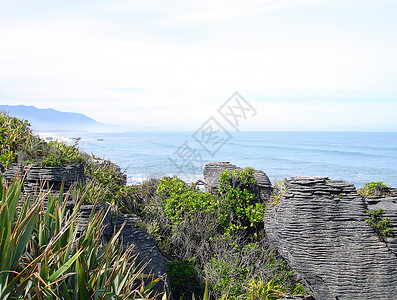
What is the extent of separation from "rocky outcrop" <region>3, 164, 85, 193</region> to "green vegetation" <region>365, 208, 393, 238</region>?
5.87 metres

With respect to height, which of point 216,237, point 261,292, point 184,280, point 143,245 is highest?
point 143,245

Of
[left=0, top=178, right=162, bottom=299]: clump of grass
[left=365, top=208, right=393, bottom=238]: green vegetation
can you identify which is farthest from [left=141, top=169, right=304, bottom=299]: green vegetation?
[left=0, top=178, right=162, bottom=299]: clump of grass

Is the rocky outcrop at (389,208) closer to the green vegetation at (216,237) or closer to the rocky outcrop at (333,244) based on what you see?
the rocky outcrop at (333,244)

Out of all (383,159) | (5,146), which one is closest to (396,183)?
(383,159)

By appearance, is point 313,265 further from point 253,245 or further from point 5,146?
point 5,146

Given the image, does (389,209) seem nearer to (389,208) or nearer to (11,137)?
(389,208)

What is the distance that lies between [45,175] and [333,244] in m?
5.64

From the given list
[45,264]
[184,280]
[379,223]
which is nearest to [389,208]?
[379,223]

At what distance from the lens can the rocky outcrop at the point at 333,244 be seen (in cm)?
611

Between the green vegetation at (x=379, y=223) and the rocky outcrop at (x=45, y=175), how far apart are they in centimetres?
587

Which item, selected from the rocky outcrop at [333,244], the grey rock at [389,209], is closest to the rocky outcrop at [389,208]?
the grey rock at [389,209]

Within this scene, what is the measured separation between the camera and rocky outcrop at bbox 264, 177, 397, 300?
20.1 feet

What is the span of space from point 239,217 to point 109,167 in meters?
3.96

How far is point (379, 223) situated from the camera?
6.34 metres
